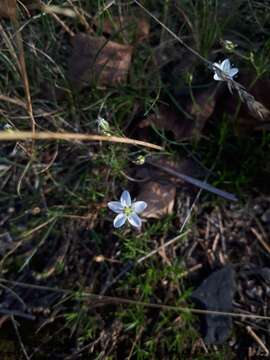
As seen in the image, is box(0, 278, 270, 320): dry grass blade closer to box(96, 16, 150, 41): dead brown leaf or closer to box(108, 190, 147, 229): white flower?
box(108, 190, 147, 229): white flower

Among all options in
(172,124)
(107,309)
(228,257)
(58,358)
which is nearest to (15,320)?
(58,358)

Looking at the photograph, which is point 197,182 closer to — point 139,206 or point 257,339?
point 139,206

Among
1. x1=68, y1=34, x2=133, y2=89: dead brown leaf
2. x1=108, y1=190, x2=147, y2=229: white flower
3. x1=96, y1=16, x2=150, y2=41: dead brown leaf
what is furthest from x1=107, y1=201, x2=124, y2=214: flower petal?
x1=96, y1=16, x2=150, y2=41: dead brown leaf

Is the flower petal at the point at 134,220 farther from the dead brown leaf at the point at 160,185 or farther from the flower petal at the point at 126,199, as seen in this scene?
the dead brown leaf at the point at 160,185

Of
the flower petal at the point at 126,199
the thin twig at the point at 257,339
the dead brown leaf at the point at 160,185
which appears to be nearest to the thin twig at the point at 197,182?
the dead brown leaf at the point at 160,185

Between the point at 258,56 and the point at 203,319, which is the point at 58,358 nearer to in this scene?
the point at 203,319
